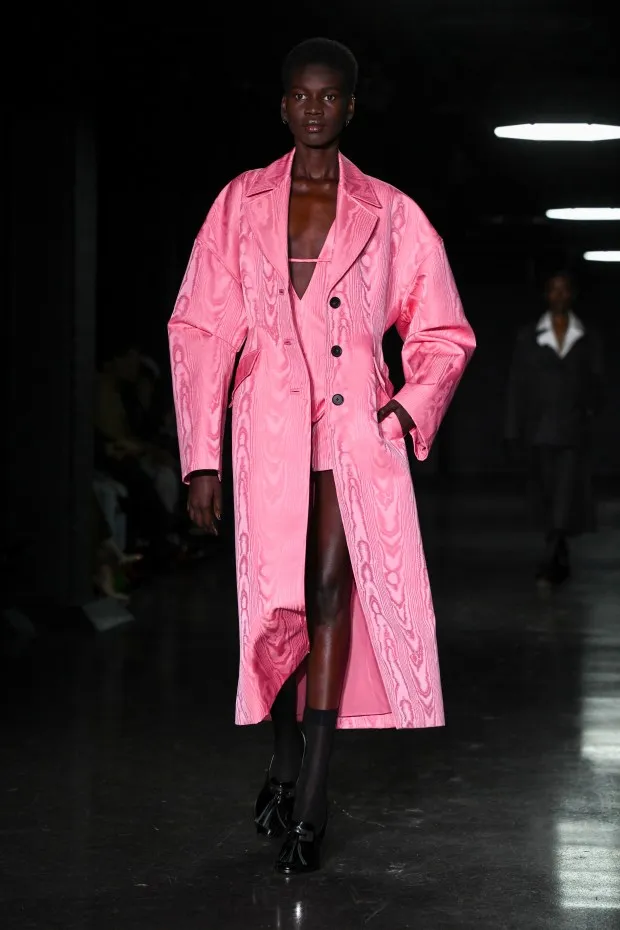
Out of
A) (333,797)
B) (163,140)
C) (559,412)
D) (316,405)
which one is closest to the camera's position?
(316,405)

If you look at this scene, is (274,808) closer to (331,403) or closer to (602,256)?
(331,403)

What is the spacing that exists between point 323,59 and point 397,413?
26.2 inches

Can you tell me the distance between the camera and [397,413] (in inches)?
121

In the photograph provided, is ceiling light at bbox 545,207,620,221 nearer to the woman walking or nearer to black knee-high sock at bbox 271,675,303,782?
the woman walking

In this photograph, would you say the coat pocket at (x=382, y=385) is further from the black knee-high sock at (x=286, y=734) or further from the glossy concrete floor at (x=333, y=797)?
the glossy concrete floor at (x=333, y=797)

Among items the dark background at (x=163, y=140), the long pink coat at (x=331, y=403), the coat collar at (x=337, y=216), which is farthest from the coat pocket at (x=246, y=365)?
the dark background at (x=163, y=140)

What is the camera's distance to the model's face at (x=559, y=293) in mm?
7707

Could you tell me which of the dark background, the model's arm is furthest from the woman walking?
the dark background

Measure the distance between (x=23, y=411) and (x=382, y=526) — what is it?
11.4 feet

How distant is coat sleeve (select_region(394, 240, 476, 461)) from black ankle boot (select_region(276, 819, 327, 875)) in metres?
0.72

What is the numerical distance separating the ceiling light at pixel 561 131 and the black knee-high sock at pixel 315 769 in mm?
6461

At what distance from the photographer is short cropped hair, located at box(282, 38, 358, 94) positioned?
3.03 meters

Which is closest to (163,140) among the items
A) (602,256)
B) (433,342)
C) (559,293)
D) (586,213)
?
(559,293)

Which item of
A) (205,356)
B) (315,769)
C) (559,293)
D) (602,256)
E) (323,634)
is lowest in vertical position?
(315,769)
